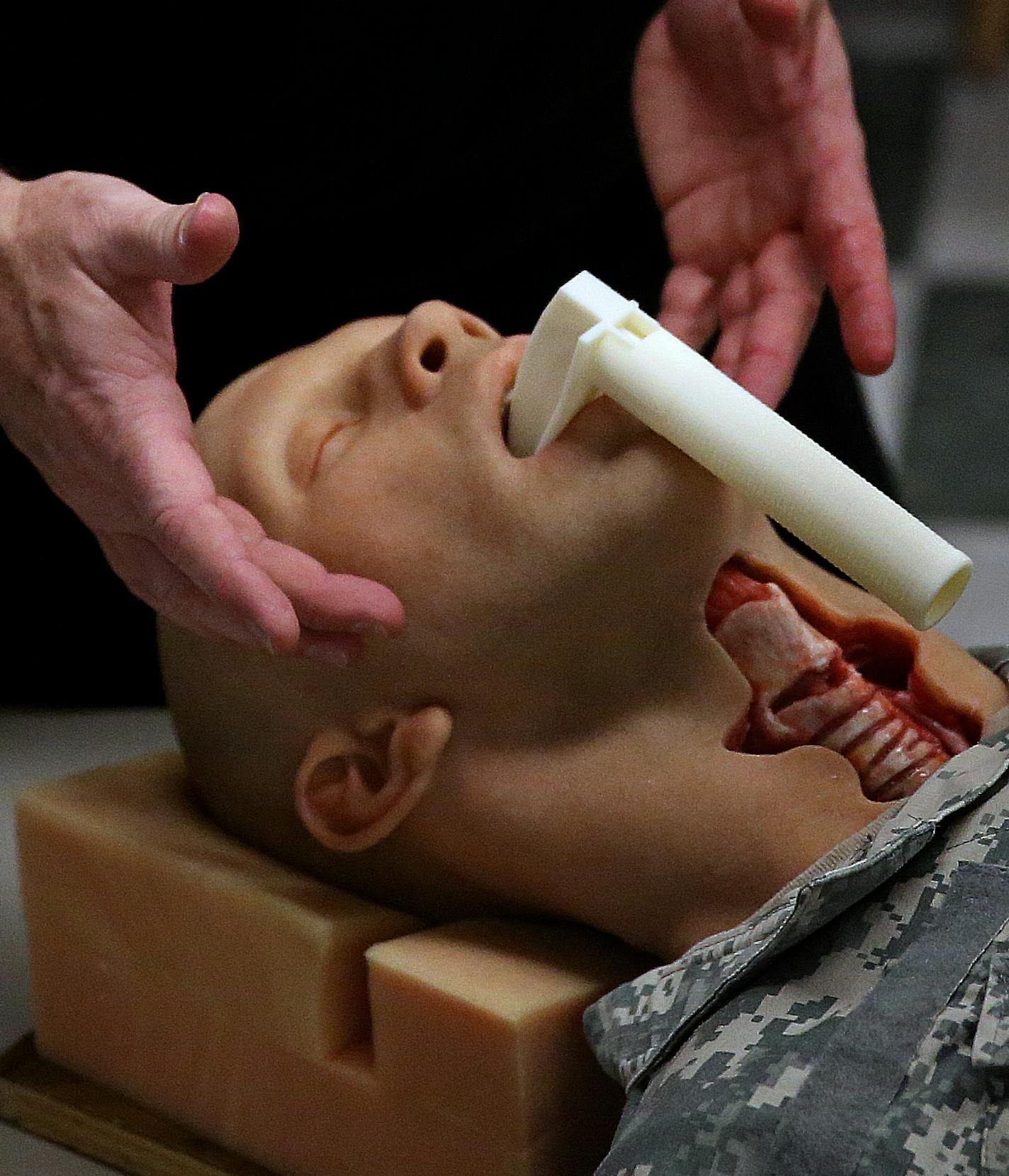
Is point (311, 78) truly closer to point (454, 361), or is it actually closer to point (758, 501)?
point (454, 361)

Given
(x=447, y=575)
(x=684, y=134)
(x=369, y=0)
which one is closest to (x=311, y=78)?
(x=369, y=0)

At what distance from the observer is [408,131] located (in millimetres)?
1581

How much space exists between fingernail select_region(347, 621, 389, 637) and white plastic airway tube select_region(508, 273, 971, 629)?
165 mm

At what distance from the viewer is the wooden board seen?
120 cm

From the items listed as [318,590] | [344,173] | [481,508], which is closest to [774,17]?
[344,173]

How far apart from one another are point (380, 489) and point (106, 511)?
16cm

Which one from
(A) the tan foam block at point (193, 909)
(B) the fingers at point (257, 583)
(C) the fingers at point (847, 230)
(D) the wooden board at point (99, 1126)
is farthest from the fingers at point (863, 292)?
(D) the wooden board at point (99, 1126)

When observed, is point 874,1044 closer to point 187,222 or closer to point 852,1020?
point 852,1020

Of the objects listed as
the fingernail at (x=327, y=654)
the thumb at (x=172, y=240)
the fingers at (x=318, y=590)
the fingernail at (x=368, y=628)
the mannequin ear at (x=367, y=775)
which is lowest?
the mannequin ear at (x=367, y=775)

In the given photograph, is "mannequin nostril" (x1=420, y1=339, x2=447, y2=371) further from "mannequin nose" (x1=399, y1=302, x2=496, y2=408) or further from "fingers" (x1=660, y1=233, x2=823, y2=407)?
"fingers" (x1=660, y1=233, x2=823, y2=407)

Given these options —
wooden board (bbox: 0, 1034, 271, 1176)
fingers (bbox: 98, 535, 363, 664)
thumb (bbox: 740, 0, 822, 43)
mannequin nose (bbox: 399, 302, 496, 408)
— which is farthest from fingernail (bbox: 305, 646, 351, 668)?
thumb (bbox: 740, 0, 822, 43)

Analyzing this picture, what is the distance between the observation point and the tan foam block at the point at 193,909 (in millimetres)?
1125

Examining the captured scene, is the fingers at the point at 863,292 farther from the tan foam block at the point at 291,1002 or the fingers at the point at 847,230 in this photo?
the tan foam block at the point at 291,1002

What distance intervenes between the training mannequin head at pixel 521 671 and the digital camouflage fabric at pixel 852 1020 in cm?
6
